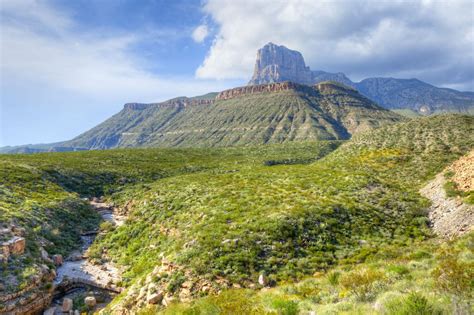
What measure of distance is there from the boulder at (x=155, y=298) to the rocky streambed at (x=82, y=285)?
3655mm

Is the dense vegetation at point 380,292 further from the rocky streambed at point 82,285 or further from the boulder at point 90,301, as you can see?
the rocky streambed at point 82,285

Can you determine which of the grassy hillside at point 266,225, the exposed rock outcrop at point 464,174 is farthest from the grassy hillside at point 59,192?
the exposed rock outcrop at point 464,174

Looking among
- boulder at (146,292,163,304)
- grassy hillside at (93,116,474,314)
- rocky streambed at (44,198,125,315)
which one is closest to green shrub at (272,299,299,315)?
grassy hillside at (93,116,474,314)

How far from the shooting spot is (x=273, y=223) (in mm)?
18109

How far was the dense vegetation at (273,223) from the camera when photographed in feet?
42.7

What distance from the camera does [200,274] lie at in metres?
13.9

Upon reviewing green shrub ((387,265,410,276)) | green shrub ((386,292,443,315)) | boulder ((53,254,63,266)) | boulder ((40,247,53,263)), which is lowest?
boulder ((53,254,63,266))

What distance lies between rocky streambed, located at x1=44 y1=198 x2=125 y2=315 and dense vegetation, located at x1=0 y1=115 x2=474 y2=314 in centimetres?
95

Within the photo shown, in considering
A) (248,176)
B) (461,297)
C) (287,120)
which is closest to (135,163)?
(248,176)

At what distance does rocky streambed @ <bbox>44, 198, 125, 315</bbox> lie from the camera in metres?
14.2

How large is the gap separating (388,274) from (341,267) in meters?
3.38

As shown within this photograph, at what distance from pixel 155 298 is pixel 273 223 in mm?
8504

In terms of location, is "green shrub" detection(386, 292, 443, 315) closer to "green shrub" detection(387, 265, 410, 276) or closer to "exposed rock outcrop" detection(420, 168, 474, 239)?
"green shrub" detection(387, 265, 410, 276)

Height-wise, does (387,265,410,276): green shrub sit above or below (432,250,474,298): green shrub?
below
